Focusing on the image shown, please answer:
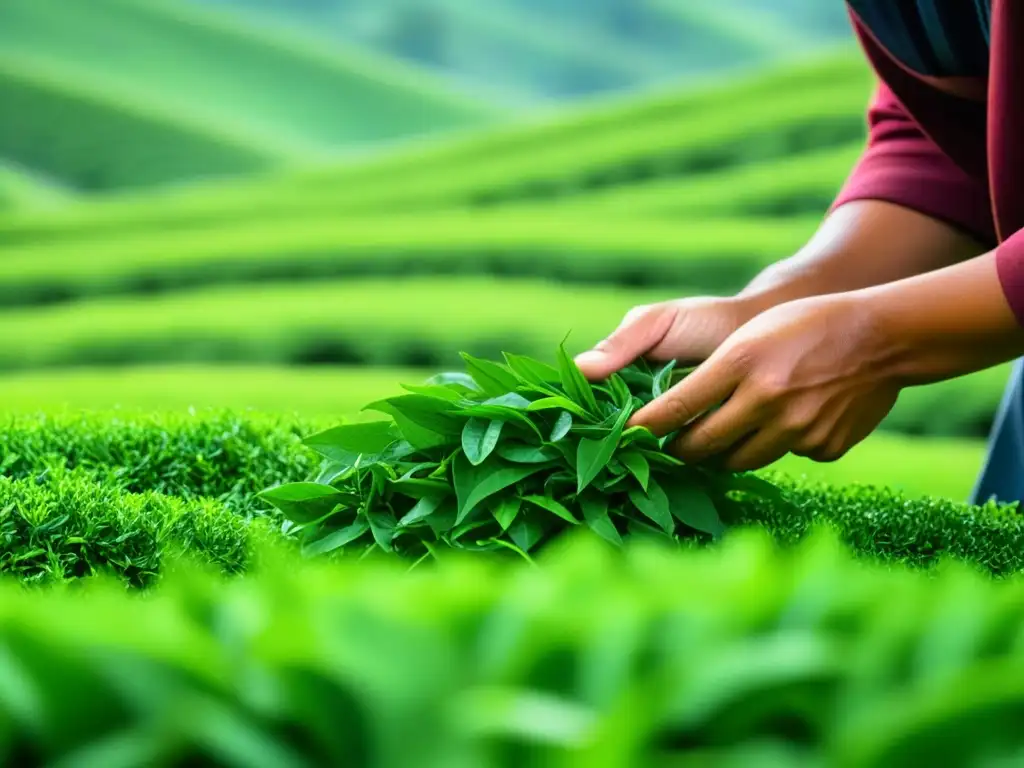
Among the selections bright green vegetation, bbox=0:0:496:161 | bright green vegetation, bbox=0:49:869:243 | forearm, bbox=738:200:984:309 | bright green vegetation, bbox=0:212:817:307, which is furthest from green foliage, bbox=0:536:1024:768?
bright green vegetation, bbox=0:0:496:161

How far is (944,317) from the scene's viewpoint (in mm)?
1176

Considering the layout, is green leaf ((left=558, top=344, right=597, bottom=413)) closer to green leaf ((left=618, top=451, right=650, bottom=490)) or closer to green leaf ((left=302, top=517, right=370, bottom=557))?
green leaf ((left=618, top=451, right=650, bottom=490))

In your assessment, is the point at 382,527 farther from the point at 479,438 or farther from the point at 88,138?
the point at 88,138

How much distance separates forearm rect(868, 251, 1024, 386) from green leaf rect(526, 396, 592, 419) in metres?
0.33

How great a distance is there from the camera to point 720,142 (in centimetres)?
703

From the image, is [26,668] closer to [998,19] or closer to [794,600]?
[794,600]

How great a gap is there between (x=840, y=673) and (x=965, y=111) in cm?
128

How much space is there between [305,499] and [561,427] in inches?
12.3

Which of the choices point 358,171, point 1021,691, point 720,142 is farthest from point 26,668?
point 358,171

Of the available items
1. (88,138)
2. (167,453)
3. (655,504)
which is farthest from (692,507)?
(88,138)

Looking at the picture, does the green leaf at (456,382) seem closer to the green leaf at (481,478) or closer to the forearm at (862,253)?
the green leaf at (481,478)

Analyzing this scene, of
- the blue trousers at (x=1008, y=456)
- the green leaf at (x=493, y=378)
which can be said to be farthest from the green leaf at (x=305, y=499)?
the blue trousers at (x=1008, y=456)

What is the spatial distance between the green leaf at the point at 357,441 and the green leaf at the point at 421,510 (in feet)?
0.38

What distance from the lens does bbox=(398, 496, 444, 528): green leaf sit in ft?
3.93
